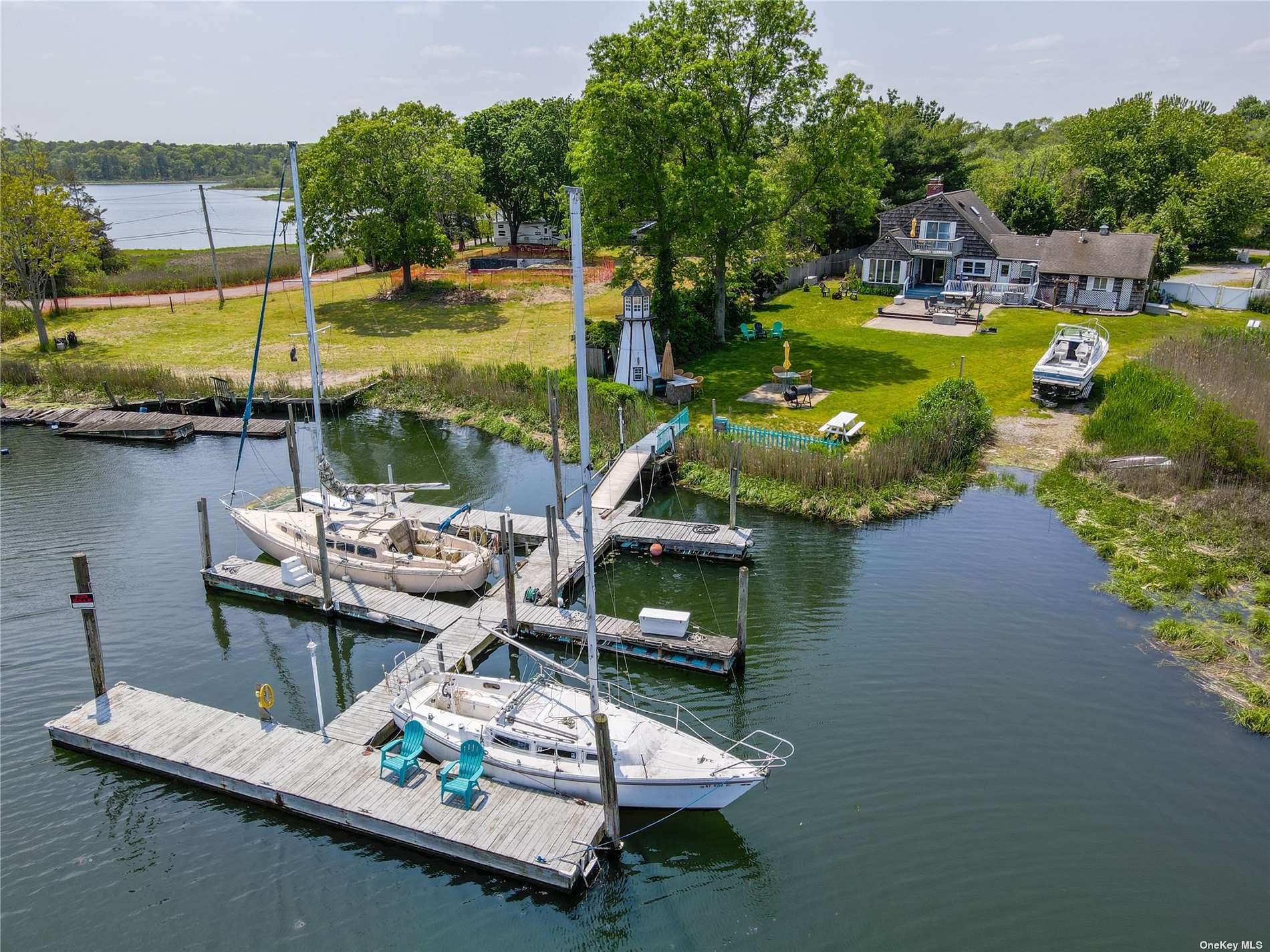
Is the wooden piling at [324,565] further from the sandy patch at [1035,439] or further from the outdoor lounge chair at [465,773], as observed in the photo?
the sandy patch at [1035,439]

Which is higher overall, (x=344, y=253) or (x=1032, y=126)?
(x=1032, y=126)

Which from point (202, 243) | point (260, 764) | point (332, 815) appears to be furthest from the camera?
point (202, 243)

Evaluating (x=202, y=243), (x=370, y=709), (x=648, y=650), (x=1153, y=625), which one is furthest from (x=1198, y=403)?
(x=202, y=243)

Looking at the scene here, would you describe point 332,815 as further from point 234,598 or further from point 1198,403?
point 1198,403

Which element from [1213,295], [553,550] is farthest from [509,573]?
[1213,295]

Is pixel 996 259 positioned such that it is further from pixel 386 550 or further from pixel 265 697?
pixel 265 697

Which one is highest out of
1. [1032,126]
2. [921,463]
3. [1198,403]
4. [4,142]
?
[1032,126]

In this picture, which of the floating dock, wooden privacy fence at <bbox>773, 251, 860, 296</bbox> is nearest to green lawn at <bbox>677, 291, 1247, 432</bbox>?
wooden privacy fence at <bbox>773, 251, 860, 296</bbox>
